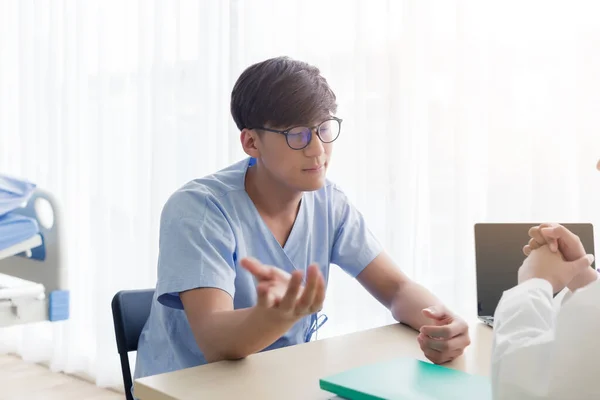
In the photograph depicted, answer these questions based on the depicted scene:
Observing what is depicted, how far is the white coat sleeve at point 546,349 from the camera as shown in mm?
588

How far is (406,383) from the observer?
90cm

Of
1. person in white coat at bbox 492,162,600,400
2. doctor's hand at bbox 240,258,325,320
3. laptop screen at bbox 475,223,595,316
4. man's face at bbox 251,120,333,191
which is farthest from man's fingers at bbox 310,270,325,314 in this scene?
laptop screen at bbox 475,223,595,316

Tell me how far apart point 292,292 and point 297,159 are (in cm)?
48

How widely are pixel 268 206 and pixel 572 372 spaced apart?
0.90 m

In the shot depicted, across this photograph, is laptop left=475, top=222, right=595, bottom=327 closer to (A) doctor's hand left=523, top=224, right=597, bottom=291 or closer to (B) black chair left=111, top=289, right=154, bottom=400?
(A) doctor's hand left=523, top=224, right=597, bottom=291

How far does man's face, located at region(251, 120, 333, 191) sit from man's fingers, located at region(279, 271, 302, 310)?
457 millimetres

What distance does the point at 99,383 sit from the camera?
120 inches

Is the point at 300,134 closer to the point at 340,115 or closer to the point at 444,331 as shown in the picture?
the point at 444,331

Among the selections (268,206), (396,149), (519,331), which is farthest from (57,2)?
(519,331)

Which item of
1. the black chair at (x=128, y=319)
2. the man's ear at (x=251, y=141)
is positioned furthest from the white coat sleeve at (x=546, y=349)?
the black chair at (x=128, y=319)

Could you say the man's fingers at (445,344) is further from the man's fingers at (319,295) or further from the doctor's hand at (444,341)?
the man's fingers at (319,295)

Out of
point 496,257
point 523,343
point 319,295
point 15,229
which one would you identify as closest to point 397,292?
point 496,257

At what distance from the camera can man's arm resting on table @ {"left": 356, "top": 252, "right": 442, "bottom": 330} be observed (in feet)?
4.42

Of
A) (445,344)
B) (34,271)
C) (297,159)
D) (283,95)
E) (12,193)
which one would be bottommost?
(34,271)
